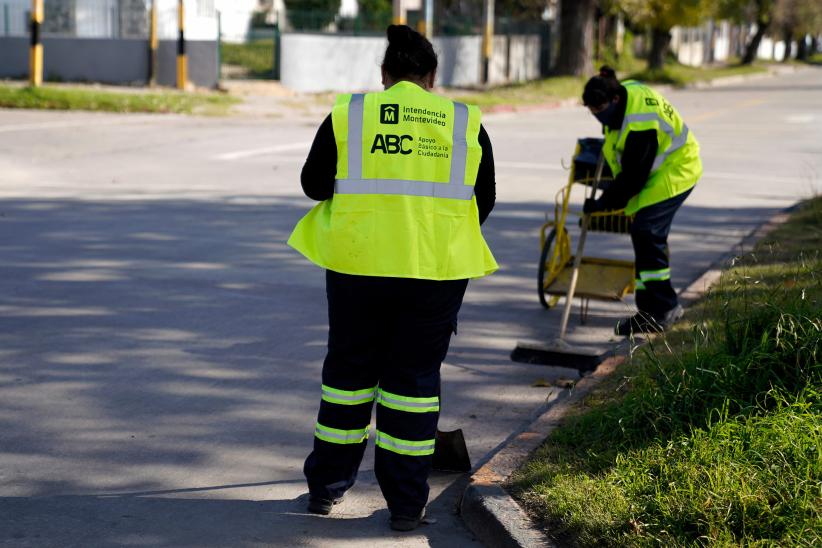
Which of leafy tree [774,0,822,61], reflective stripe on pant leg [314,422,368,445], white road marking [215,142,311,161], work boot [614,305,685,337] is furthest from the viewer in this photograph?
leafy tree [774,0,822,61]

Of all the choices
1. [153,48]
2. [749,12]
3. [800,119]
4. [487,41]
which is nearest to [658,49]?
[487,41]

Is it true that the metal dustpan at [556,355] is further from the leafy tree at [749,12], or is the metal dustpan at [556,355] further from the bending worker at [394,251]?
the leafy tree at [749,12]

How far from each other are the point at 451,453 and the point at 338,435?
2.57 ft

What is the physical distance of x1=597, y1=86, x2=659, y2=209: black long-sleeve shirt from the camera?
7.36 m

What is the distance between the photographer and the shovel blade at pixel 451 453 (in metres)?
5.30

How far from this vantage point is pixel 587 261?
835 cm

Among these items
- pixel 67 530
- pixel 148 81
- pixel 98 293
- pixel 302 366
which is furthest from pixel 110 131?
pixel 67 530

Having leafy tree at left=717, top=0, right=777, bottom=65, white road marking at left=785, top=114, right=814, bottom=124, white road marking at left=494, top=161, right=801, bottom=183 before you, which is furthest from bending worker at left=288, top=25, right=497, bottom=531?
leafy tree at left=717, top=0, right=777, bottom=65

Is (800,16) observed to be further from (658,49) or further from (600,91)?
(600,91)

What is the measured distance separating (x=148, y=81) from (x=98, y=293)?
20658 millimetres

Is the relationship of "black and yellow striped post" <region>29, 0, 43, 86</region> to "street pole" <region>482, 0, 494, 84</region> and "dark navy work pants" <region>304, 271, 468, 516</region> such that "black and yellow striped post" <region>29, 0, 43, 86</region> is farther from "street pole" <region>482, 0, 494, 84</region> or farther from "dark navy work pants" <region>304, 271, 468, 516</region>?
"dark navy work pants" <region>304, 271, 468, 516</region>

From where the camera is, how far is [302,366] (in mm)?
7016

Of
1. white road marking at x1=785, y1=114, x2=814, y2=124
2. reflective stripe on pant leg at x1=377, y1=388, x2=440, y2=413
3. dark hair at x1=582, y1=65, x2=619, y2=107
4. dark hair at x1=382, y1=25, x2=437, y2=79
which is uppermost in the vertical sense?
dark hair at x1=382, y1=25, x2=437, y2=79

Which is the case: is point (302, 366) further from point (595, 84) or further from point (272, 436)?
point (595, 84)
